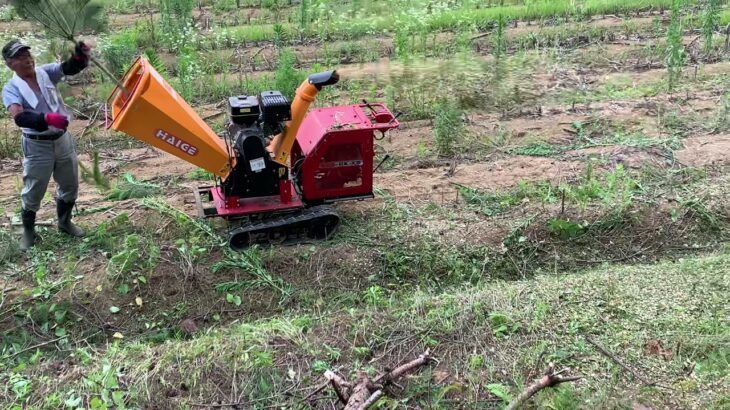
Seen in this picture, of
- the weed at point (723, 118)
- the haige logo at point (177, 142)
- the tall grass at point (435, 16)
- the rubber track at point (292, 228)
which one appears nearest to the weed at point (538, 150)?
the weed at point (723, 118)

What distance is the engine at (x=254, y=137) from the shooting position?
18.0 feet

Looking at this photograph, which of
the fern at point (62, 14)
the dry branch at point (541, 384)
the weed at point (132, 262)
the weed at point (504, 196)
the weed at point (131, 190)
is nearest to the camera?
the dry branch at point (541, 384)

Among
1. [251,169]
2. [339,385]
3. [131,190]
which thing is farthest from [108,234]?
[339,385]

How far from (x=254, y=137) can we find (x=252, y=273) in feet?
3.63

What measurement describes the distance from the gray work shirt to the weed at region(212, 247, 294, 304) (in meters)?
1.83

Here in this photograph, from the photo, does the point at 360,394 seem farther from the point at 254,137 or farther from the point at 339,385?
the point at 254,137

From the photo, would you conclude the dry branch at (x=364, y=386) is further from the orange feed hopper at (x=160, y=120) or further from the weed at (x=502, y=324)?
the orange feed hopper at (x=160, y=120)

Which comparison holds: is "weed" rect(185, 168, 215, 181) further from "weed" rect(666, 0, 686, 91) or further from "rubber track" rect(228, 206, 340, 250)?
"weed" rect(666, 0, 686, 91)

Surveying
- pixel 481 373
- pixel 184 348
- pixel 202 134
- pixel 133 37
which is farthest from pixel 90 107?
pixel 481 373

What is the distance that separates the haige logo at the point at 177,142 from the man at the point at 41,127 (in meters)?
0.69

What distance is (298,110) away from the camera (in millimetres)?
5566

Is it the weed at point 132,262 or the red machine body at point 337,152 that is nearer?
the weed at point 132,262

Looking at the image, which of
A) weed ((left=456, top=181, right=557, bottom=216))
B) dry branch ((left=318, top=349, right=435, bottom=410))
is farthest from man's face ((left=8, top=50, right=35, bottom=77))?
weed ((left=456, top=181, right=557, bottom=216))

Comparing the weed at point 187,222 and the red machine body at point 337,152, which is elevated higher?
the red machine body at point 337,152
